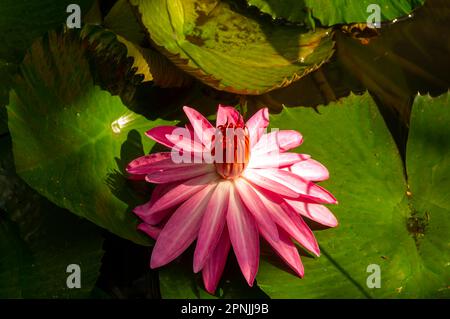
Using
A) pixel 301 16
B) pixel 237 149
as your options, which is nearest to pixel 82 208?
pixel 237 149

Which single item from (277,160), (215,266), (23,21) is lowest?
(215,266)

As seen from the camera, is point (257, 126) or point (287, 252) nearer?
point (287, 252)

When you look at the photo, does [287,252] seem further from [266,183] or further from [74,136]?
[74,136]

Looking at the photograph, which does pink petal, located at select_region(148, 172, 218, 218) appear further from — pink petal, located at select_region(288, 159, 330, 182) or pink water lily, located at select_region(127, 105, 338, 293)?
pink petal, located at select_region(288, 159, 330, 182)

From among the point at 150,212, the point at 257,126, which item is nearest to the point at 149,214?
the point at 150,212

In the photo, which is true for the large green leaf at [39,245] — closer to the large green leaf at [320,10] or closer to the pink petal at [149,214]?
the pink petal at [149,214]

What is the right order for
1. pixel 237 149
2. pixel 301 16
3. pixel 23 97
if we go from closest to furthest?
1. pixel 237 149
2. pixel 23 97
3. pixel 301 16
